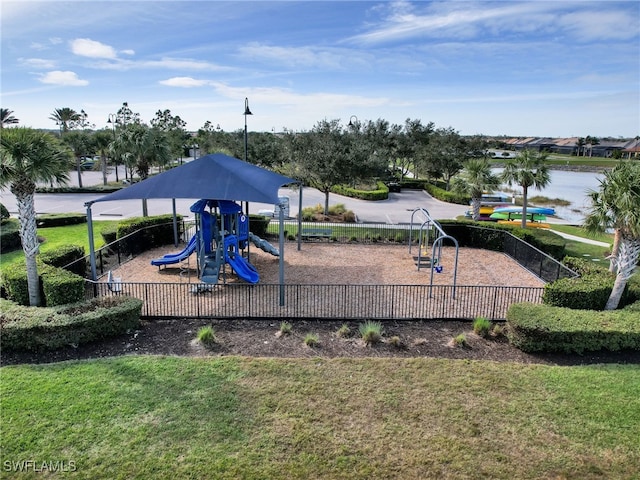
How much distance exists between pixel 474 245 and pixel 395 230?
11.3 feet

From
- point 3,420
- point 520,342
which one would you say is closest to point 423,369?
point 520,342

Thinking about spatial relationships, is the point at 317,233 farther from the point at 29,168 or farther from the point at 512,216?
the point at 512,216

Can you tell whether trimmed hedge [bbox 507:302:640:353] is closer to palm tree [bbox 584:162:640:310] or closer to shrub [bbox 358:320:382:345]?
palm tree [bbox 584:162:640:310]

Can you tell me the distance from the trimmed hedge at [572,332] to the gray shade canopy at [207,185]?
670 cm

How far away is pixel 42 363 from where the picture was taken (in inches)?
339

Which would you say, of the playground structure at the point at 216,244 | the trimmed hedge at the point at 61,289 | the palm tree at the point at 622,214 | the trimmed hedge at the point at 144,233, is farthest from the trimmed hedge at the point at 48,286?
the palm tree at the point at 622,214

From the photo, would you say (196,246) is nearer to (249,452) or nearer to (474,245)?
(249,452)

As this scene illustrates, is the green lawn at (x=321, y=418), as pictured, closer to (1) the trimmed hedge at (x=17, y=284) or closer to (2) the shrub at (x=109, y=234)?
(1) the trimmed hedge at (x=17, y=284)

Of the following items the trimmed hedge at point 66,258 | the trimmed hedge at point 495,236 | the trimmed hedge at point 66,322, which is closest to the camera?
the trimmed hedge at point 66,322

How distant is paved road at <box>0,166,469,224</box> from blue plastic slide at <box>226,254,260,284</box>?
47.4ft

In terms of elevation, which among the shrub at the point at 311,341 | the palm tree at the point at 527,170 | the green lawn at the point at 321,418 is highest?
the palm tree at the point at 527,170

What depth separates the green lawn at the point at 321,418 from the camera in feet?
19.7

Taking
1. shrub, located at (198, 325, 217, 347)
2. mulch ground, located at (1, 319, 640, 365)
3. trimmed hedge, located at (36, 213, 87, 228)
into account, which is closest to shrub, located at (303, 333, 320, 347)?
mulch ground, located at (1, 319, 640, 365)

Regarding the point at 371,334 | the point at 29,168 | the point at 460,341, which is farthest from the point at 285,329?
the point at 29,168
